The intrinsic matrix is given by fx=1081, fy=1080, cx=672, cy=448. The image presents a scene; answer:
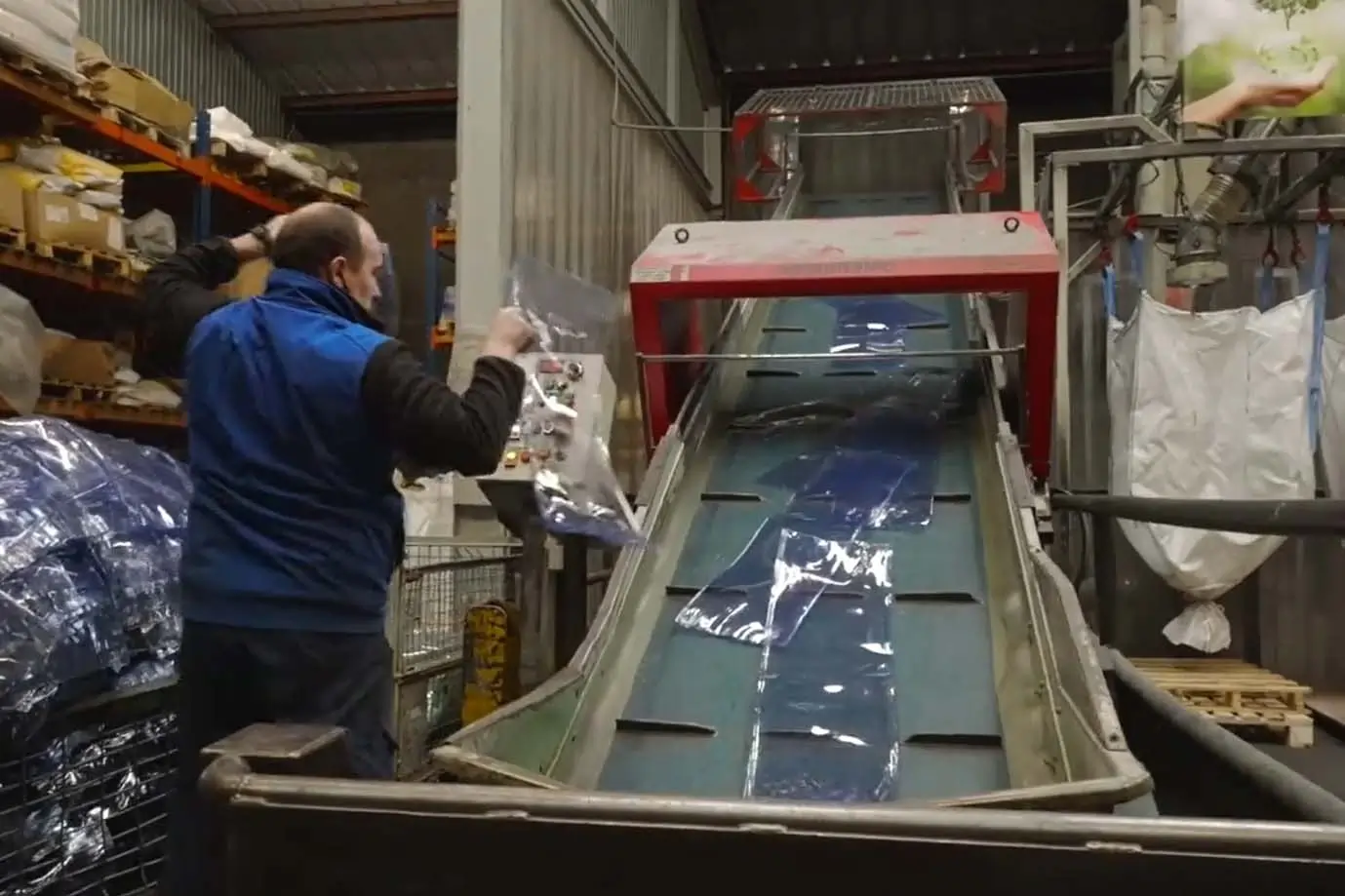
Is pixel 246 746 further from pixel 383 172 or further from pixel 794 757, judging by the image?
pixel 383 172

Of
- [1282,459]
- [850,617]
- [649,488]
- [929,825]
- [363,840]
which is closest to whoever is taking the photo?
[929,825]

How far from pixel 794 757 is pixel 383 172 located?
6520 millimetres

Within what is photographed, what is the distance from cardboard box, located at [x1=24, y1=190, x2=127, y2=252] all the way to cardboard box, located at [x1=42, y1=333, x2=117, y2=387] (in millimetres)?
383

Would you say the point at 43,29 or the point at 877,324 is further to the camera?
the point at 877,324

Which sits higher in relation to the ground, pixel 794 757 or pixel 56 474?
pixel 56 474

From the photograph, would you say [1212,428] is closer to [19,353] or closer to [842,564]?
[842,564]

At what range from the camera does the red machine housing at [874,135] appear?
18.5 ft

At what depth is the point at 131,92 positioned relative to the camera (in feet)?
15.0

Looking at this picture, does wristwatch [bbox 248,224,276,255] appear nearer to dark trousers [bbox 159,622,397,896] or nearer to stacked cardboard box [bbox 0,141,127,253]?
dark trousers [bbox 159,622,397,896]

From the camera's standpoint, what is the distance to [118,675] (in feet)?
7.40

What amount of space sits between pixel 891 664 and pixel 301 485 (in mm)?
1411

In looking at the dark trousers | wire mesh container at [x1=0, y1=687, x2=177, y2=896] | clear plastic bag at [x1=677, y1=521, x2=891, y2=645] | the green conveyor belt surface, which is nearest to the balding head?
the dark trousers

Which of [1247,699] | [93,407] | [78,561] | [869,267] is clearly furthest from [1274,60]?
[93,407]

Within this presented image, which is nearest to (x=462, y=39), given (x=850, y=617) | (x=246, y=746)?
(x=850, y=617)
